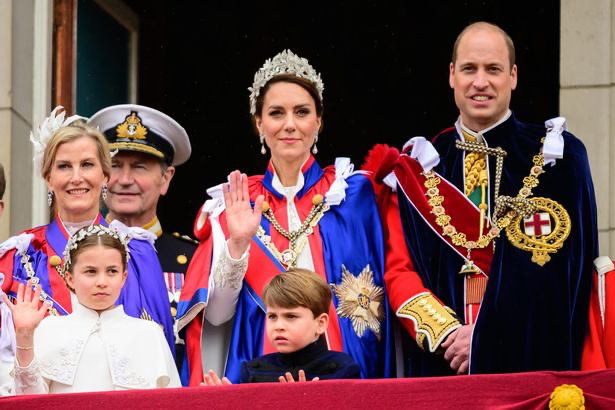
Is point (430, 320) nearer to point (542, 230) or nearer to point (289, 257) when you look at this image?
point (542, 230)

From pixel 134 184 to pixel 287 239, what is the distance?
1.04 metres

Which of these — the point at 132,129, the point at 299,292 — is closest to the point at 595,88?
the point at 132,129

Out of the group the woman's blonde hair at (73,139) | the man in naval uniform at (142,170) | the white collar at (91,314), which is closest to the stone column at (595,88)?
the man in naval uniform at (142,170)

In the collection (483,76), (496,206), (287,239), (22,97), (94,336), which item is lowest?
(94,336)

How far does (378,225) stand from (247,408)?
55.4 inches

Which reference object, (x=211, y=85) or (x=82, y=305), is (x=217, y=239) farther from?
(x=211, y=85)

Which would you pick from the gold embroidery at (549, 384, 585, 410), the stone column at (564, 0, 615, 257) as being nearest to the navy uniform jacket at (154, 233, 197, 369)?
the stone column at (564, 0, 615, 257)

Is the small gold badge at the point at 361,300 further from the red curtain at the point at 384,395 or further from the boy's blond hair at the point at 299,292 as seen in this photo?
the red curtain at the point at 384,395

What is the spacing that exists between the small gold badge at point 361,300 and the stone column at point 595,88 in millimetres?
1645

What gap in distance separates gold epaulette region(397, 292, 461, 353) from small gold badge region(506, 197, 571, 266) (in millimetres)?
347

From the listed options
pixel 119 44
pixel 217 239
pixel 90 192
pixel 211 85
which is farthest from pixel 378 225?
pixel 211 85

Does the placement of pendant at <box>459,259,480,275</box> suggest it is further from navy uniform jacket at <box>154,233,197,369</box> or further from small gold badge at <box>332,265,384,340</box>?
navy uniform jacket at <box>154,233,197,369</box>

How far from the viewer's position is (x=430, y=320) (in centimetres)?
568

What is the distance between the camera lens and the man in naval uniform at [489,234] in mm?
5645
